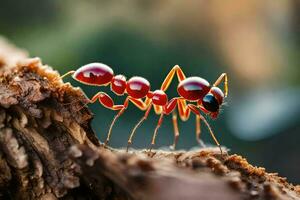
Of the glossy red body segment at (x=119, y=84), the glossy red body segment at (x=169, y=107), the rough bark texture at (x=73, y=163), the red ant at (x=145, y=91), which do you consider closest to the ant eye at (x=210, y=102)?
the red ant at (x=145, y=91)

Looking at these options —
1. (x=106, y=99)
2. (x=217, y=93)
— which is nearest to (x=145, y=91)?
(x=106, y=99)

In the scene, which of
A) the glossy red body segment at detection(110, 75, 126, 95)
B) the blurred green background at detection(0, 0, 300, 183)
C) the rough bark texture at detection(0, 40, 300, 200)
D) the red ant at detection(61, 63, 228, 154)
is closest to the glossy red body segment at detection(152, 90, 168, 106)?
the red ant at detection(61, 63, 228, 154)

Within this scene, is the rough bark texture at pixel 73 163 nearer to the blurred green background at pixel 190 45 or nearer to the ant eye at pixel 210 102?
the ant eye at pixel 210 102

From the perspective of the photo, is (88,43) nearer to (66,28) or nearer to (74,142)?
(66,28)

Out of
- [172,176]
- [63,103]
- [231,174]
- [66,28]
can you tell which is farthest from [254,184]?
[66,28]

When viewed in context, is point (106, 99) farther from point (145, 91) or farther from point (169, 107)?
point (169, 107)

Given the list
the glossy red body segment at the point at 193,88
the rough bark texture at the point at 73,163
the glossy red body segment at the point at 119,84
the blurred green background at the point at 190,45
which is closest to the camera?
the rough bark texture at the point at 73,163

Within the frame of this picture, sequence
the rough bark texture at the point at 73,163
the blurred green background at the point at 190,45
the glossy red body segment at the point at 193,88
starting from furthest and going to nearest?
the blurred green background at the point at 190,45 < the glossy red body segment at the point at 193,88 < the rough bark texture at the point at 73,163
